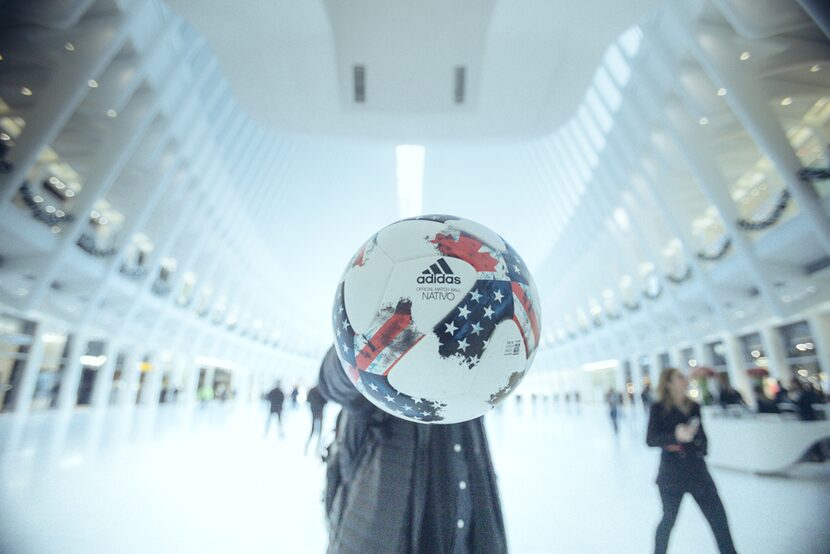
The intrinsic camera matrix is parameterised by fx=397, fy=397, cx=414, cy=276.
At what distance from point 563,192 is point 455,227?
1133 inches

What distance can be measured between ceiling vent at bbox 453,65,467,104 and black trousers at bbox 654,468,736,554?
8.94 meters

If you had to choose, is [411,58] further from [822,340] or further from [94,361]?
A: [94,361]

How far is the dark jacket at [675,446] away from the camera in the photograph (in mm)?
2906

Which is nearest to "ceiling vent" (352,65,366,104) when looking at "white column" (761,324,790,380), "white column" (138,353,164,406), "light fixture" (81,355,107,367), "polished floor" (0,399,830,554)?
"polished floor" (0,399,830,554)

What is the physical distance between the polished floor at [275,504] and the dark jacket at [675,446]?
120 cm

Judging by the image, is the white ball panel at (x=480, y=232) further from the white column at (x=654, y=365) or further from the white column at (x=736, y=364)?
the white column at (x=654, y=365)

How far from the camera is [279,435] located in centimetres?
1197

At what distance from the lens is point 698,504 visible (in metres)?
2.87

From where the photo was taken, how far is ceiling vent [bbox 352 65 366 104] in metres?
9.23

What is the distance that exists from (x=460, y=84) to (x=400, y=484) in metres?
9.78

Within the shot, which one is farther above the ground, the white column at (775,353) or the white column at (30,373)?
the white column at (775,353)

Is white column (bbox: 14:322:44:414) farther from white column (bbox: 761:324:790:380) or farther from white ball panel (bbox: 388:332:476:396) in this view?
white column (bbox: 761:324:790:380)

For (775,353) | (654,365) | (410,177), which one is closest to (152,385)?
(410,177)

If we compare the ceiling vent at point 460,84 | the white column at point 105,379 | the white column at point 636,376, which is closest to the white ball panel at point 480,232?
the ceiling vent at point 460,84
